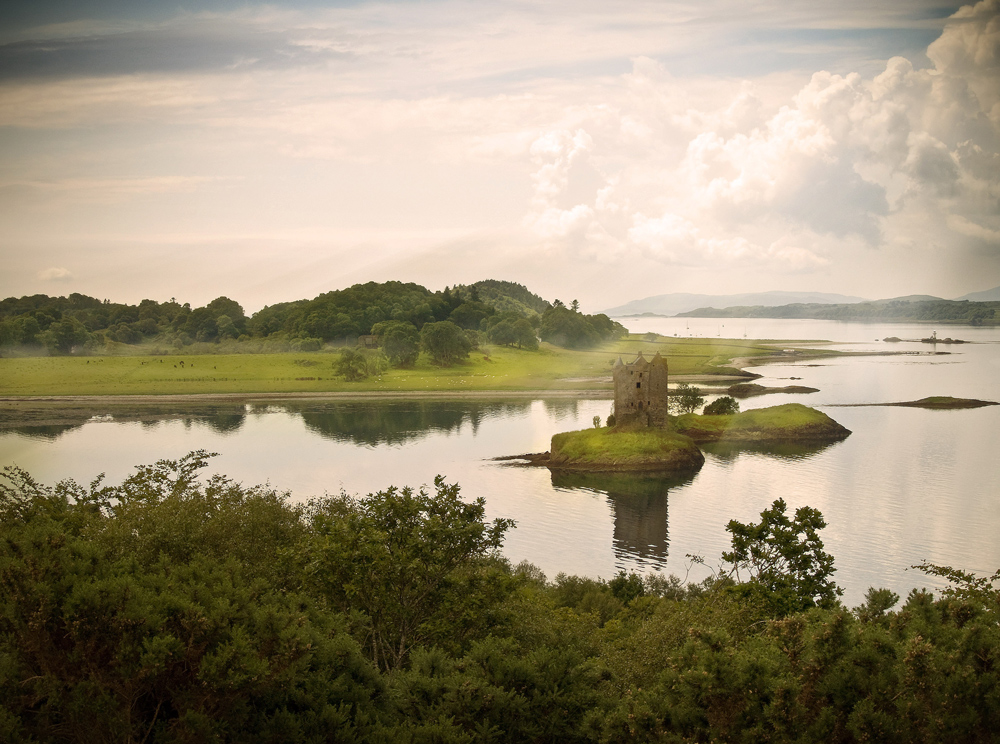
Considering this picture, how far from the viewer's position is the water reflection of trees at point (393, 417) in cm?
4706

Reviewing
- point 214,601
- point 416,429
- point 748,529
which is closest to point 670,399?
point 416,429

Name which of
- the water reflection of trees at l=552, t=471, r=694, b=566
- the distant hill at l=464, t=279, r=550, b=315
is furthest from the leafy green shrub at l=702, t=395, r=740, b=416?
the distant hill at l=464, t=279, r=550, b=315

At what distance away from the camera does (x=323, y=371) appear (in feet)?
226

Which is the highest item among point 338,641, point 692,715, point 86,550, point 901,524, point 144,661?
point 86,550

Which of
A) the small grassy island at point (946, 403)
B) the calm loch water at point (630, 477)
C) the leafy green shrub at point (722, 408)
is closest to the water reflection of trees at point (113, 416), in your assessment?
the calm loch water at point (630, 477)

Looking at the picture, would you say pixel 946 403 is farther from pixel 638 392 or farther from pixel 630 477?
pixel 630 477

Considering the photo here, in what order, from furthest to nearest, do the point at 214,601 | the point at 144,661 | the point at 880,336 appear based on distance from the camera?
the point at 880,336 < the point at 214,601 < the point at 144,661

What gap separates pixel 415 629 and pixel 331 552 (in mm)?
1633

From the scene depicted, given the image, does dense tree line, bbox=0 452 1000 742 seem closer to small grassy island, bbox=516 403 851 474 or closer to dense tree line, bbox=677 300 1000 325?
small grassy island, bbox=516 403 851 474

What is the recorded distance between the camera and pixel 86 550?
760cm

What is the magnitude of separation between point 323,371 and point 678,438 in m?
38.6

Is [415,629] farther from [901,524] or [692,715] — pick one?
[901,524]

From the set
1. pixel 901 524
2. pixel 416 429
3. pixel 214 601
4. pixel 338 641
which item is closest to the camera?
pixel 214 601

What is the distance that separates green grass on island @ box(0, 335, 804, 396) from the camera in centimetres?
4772
